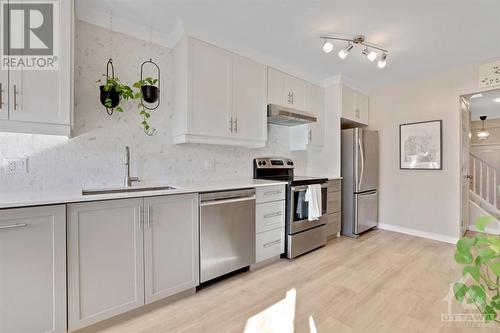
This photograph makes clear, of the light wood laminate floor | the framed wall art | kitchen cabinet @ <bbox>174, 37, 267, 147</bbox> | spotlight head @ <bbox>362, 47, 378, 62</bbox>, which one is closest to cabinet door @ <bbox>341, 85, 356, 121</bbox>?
the framed wall art

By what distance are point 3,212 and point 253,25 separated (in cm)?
242

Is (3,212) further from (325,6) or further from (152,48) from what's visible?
(325,6)

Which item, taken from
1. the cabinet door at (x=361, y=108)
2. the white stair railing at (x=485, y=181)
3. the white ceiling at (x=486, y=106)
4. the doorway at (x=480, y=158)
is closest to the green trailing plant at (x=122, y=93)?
the cabinet door at (x=361, y=108)

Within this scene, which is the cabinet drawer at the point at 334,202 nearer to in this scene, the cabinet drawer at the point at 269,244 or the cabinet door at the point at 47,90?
the cabinet drawer at the point at 269,244

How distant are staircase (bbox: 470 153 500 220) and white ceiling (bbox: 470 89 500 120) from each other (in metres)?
1.06

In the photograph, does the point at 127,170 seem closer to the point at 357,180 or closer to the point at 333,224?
the point at 333,224

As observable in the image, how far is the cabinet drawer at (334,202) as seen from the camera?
3496 mm

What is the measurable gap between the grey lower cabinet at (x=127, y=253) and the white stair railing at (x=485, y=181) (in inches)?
223

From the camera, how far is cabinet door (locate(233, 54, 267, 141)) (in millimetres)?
2725

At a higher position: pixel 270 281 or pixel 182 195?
pixel 182 195

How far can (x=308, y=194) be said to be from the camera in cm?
294

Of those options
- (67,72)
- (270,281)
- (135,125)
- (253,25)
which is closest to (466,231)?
(270,281)

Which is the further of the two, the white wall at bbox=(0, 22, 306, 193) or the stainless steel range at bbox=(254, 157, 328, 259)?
the stainless steel range at bbox=(254, 157, 328, 259)

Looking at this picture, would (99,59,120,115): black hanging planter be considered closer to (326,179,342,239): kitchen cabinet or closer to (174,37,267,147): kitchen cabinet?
(174,37,267,147): kitchen cabinet
